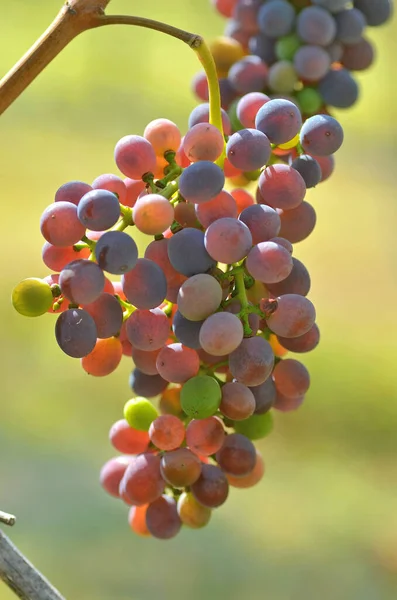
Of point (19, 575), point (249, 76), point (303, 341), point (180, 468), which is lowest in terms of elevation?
point (19, 575)

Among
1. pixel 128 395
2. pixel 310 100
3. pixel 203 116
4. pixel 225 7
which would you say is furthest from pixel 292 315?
pixel 128 395

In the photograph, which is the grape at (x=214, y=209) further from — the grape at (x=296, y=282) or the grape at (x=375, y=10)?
the grape at (x=375, y=10)

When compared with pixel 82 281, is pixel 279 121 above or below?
above

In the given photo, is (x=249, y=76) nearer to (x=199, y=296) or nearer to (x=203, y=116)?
(x=203, y=116)

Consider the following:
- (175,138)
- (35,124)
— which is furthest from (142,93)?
(175,138)

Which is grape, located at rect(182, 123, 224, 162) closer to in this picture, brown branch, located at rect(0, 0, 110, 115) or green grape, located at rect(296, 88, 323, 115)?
brown branch, located at rect(0, 0, 110, 115)

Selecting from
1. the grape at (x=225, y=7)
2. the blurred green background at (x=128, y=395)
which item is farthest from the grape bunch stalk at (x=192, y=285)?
the blurred green background at (x=128, y=395)

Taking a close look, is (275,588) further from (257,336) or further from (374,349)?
(257,336)
